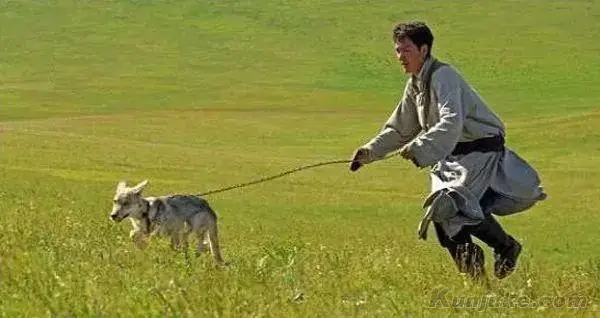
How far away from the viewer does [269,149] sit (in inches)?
1843

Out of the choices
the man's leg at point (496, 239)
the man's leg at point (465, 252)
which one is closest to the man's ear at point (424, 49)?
the man's leg at point (496, 239)

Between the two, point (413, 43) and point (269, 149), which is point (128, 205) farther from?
point (269, 149)

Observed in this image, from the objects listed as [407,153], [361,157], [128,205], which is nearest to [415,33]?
[407,153]

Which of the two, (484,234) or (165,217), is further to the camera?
(165,217)

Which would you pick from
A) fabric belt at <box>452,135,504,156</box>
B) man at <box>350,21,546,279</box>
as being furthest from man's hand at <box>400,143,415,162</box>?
fabric belt at <box>452,135,504,156</box>

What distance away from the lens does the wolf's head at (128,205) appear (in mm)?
12359

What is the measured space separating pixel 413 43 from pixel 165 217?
4.12 m

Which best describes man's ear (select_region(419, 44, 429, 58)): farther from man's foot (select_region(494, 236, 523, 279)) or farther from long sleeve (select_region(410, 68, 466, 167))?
man's foot (select_region(494, 236, 523, 279))

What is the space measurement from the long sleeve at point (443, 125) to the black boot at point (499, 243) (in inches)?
27.1

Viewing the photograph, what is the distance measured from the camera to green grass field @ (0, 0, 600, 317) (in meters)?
7.75

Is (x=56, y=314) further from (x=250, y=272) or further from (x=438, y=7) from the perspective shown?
(x=438, y=7)

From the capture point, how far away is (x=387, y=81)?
10375cm

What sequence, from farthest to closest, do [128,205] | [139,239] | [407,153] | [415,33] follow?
[128,205], [139,239], [407,153], [415,33]

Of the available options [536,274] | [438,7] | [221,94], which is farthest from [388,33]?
[536,274]
